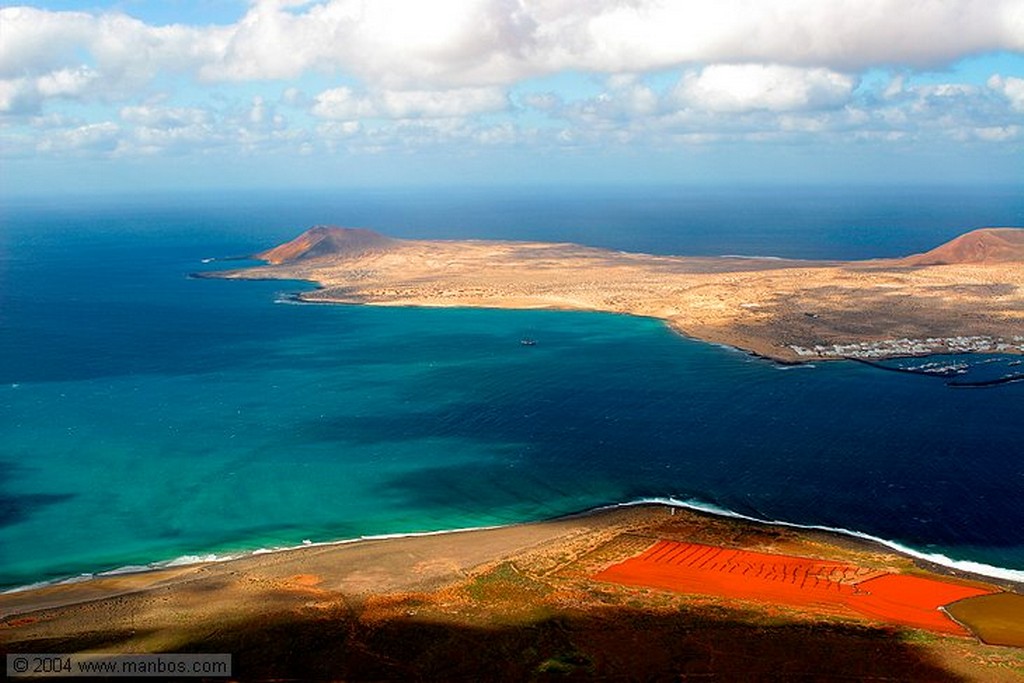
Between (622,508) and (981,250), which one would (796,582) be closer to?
(622,508)

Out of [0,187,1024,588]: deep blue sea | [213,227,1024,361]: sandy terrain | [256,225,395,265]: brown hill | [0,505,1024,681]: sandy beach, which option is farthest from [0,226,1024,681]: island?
[256,225,395,265]: brown hill

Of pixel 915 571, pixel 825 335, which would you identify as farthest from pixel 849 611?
pixel 825 335

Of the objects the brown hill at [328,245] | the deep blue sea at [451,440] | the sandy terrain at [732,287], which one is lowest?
the deep blue sea at [451,440]

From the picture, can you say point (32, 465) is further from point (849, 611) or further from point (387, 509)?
point (849, 611)

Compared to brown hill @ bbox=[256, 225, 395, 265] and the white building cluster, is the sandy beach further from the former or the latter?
brown hill @ bbox=[256, 225, 395, 265]

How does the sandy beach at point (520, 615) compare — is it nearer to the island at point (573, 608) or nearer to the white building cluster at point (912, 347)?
the island at point (573, 608)

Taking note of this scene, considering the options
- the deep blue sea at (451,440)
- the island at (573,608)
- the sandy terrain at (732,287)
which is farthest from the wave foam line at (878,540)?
the sandy terrain at (732,287)
